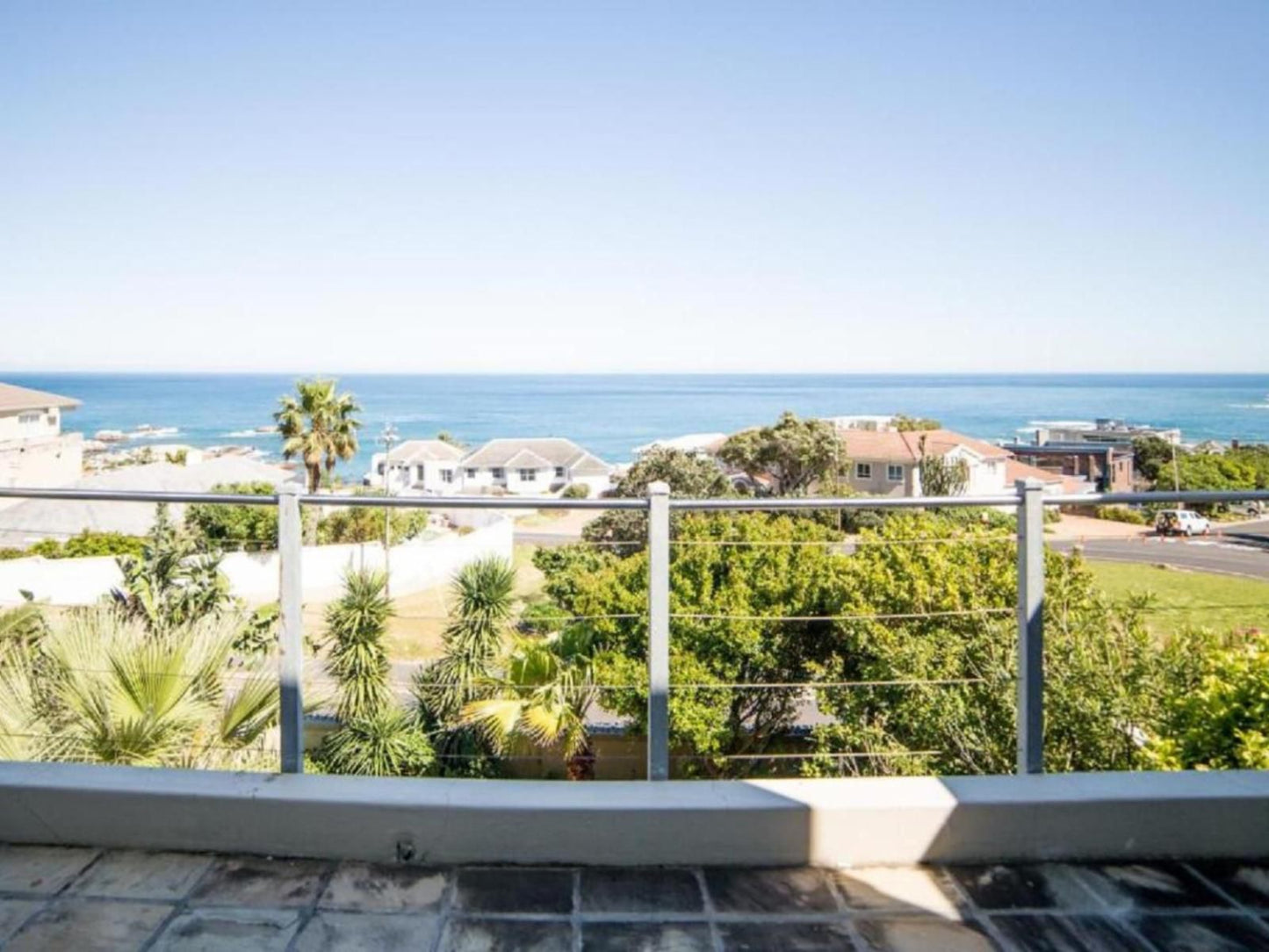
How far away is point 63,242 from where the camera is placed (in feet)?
317

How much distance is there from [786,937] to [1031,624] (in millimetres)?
1267

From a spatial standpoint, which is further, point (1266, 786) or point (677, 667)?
point (677, 667)

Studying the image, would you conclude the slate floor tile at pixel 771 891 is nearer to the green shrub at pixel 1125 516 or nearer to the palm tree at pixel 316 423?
the palm tree at pixel 316 423

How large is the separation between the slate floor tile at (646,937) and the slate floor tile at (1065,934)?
2.32 ft

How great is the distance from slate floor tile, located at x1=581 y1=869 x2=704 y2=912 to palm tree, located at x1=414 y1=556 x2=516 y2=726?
28.1 ft

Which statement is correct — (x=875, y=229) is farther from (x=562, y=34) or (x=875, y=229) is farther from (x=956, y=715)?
(x=956, y=715)

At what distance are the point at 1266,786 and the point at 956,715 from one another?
6.16 meters

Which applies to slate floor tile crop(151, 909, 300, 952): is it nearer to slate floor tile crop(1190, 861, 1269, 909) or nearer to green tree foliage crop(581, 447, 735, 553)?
slate floor tile crop(1190, 861, 1269, 909)

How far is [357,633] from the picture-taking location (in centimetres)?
1020

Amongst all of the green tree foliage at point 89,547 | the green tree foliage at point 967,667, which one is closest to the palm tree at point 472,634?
the green tree foliage at point 967,667

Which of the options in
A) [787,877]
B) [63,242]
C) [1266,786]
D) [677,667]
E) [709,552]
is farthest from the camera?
[63,242]

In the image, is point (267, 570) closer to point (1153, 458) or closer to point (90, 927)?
point (90, 927)

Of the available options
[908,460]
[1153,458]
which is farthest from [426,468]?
[1153,458]

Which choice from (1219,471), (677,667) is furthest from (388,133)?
(677,667)
